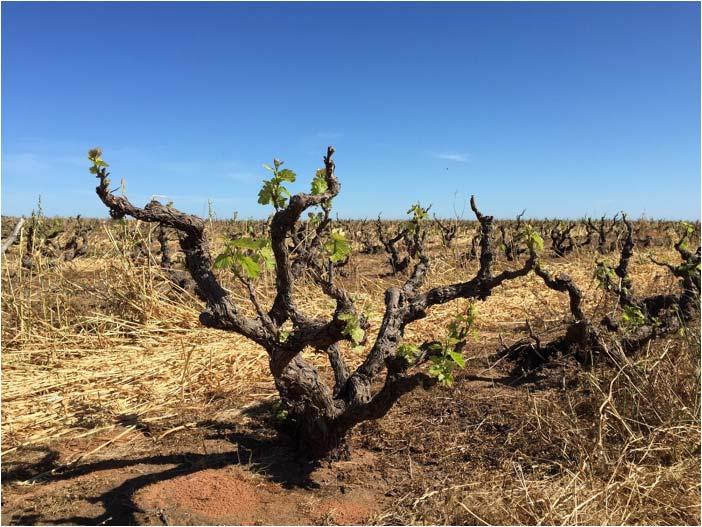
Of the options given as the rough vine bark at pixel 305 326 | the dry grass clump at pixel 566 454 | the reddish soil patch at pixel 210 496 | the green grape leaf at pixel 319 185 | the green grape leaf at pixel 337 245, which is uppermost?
the green grape leaf at pixel 319 185

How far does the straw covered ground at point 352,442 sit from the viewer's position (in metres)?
2.68

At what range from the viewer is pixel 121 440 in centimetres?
364

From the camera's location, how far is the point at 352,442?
352 cm

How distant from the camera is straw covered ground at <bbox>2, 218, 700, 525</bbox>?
105 inches

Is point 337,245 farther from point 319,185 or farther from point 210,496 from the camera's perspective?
point 210,496

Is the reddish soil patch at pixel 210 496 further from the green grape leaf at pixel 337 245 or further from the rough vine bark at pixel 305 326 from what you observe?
the green grape leaf at pixel 337 245

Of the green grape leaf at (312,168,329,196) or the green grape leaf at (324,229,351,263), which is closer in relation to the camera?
the green grape leaf at (324,229,351,263)

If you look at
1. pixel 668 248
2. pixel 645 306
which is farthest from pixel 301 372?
pixel 668 248

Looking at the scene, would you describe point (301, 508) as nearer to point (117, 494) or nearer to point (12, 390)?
point (117, 494)

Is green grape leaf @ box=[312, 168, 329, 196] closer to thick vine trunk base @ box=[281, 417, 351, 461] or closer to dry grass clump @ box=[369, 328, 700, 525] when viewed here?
thick vine trunk base @ box=[281, 417, 351, 461]

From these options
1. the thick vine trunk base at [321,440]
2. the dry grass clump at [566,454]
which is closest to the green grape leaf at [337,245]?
the thick vine trunk base at [321,440]

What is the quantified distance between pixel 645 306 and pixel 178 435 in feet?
14.6

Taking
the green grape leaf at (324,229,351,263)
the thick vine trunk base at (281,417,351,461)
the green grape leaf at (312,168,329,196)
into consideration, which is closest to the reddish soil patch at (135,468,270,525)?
the thick vine trunk base at (281,417,351,461)

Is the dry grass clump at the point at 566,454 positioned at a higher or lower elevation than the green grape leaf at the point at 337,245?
lower
